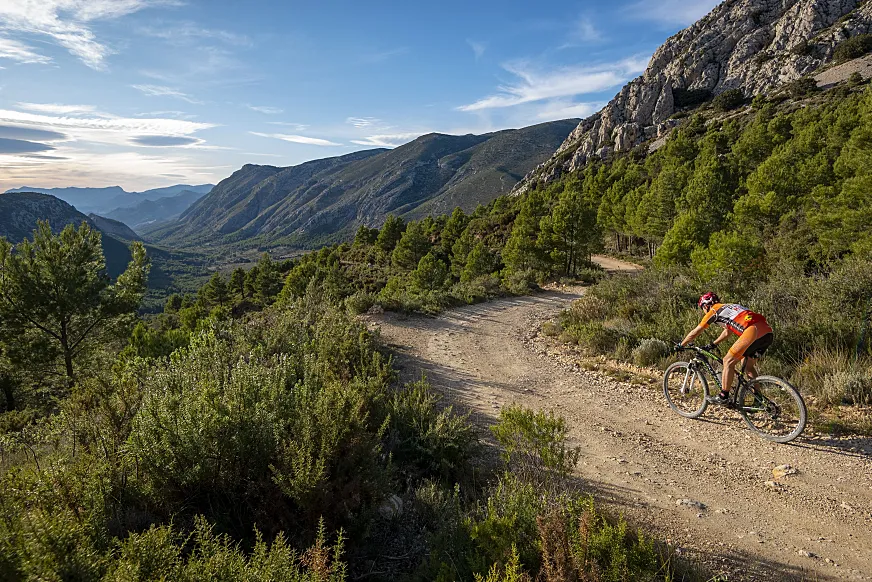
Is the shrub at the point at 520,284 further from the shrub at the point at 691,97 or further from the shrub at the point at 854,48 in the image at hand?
the shrub at the point at 691,97

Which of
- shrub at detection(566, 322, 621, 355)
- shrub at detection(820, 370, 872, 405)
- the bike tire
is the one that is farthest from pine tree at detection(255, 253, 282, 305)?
shrub at detection(820, 370, 872, 405)

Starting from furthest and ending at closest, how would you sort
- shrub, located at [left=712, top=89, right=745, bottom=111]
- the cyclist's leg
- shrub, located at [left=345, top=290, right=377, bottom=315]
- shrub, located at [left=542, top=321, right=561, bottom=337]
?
1. shrub, located at [left=712, top=89, right=745, bottom=111]
2. shrub, located at [left=345, top=290, right=377, bottom=315]
3. shrub, located at [left=542, top=321, right=561, bottom=337]
4. the cyclist's leg

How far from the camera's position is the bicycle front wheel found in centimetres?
Result: 523

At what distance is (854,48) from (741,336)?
273 feet

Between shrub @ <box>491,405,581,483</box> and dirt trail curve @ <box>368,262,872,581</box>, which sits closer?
dirt trail curve @ <box>368,262,872,581</box>

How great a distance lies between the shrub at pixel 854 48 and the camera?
2298 inches

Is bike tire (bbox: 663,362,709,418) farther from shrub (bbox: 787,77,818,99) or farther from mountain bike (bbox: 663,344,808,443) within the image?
shrub (bbox: 787,77,818,99)

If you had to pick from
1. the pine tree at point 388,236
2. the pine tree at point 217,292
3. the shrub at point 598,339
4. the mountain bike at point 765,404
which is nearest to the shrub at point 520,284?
the shrub at point 598,339

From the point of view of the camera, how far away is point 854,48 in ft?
193

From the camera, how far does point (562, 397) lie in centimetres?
732

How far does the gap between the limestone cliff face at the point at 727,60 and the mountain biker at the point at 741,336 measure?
250 ft

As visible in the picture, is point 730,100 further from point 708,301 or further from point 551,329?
point 708,301

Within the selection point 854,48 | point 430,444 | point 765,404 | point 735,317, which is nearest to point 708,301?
point 735,317

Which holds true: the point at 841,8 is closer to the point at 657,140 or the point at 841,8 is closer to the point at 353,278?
the point at 657,140
